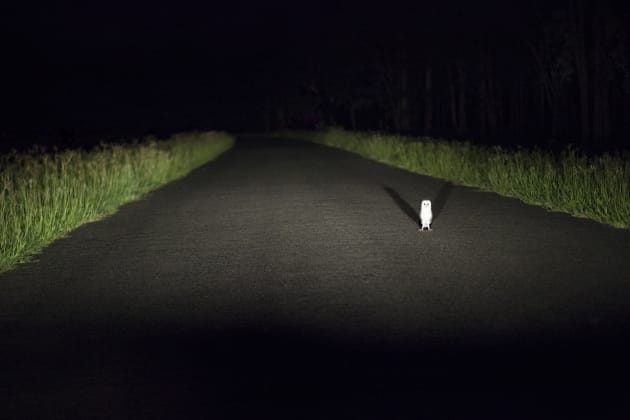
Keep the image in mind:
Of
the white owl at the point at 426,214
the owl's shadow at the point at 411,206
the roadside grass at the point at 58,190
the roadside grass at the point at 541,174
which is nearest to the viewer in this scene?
the roadside grass at the point at 58,190

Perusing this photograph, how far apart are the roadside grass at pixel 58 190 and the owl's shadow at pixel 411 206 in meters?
6.53

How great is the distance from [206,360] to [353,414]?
1.65 m

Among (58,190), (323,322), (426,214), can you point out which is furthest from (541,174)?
(323,322)

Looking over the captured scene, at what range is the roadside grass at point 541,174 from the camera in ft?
48.6

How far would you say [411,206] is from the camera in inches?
689

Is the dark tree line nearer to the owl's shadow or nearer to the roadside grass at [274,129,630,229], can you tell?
the roadside grass at [274,129,630,229]

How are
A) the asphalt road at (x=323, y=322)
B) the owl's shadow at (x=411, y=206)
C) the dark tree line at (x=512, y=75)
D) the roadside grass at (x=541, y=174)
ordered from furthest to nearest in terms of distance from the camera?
1. the dark tree line at (x=512, y=75)
2. the owl's shadow at (x=411, y=206)
3. the roadside grass at (x=541, y=174)
4. the asphalt road at (x=323, y=322)

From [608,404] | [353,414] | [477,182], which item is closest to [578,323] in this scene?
[608,404]

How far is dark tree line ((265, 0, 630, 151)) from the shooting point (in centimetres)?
3634

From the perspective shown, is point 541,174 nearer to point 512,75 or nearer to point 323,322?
point 323,322

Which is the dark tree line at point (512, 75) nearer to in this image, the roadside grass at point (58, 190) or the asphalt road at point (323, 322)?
the asphalt road at point (323, 322)

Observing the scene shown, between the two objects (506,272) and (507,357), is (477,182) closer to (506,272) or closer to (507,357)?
(506,272)

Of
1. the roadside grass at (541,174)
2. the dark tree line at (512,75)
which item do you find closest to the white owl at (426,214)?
the roadside grass at (541,174)

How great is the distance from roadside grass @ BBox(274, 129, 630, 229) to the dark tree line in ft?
8.61
